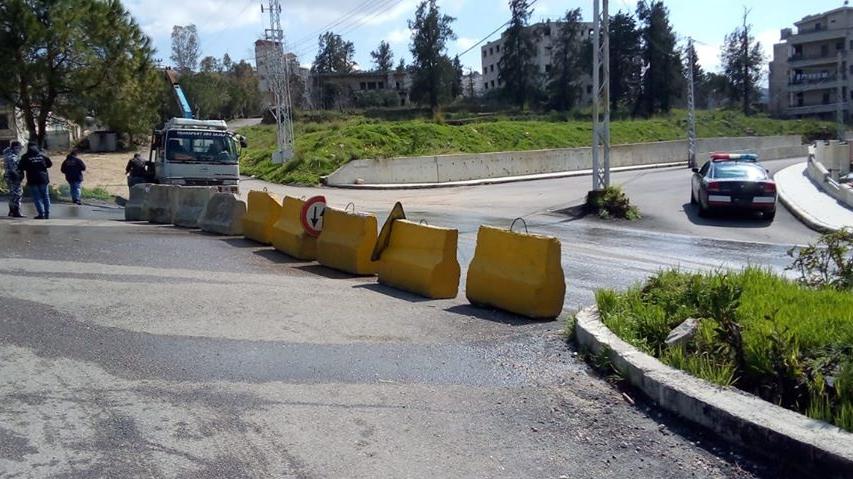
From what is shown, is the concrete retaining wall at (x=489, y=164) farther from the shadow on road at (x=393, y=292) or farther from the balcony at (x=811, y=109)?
the balcony at (x=811, y=109)

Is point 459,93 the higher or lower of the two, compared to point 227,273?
higher

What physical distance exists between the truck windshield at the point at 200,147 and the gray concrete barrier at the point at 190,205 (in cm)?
555

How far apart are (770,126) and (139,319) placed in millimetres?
79316

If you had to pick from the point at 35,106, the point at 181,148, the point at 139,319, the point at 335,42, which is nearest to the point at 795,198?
the point at 181,148

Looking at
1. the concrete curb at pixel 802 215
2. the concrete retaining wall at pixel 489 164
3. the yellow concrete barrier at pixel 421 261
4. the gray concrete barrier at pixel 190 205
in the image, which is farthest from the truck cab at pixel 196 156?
the concrete curb at pixel 802 215

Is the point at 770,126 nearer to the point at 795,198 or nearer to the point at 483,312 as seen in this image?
the point at 795,198

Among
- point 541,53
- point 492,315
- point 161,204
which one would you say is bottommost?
point 492,315

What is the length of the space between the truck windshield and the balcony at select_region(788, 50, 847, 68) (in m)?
91.7

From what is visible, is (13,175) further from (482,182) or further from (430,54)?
(430,54)

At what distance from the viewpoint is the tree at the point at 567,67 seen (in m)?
90.0

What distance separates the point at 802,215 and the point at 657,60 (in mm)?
69523

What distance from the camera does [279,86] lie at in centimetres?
4638

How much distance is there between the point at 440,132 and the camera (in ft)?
160

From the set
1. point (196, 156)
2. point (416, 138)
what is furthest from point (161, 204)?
point (416, 138)
